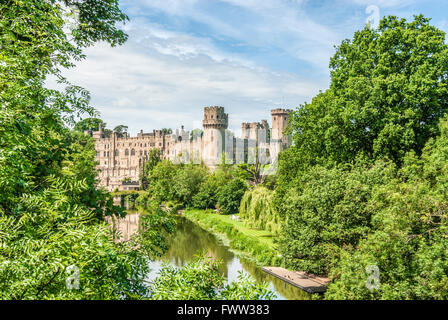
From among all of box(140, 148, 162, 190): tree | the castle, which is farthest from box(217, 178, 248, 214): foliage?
box(140, 148, 162, 190): tree

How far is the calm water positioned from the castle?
2512 cm

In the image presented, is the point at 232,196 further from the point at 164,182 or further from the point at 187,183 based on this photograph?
the point at 164,182

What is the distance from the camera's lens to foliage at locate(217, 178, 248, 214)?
129ft

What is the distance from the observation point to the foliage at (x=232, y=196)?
39.4 metres

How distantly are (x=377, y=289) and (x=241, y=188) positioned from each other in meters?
31.3

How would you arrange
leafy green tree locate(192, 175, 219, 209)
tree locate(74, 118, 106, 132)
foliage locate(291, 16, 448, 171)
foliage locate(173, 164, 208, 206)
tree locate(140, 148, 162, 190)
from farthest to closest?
tree locate(140, 148, 162, 190) → foliage locate(173, 164, 208, 206) → leafy green tree locate(192, 175, 219, 209) → foliage locate(291, 16, 448, 171) → tree locate(74, 118, 106, 132)

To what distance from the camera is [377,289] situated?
955 cm

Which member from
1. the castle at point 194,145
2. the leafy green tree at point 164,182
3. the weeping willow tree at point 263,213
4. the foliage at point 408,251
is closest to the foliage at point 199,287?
the foliage at point 408,251

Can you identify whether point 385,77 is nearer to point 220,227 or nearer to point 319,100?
point 319,100

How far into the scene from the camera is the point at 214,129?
225 feet

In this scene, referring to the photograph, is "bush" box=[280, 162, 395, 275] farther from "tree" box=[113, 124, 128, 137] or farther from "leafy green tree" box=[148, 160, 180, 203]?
"tree" box=[113, 124, 128, 137]

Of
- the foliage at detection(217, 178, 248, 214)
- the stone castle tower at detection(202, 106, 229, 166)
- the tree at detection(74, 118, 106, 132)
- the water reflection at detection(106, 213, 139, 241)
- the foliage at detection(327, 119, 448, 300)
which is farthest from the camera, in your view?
the stone castle tower at detection(202, 106, 229, 166)

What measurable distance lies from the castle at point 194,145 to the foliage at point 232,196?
1421 cm

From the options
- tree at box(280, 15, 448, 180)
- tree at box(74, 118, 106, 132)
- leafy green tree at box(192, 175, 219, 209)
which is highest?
tree at box(280, 15, 448, 180)
